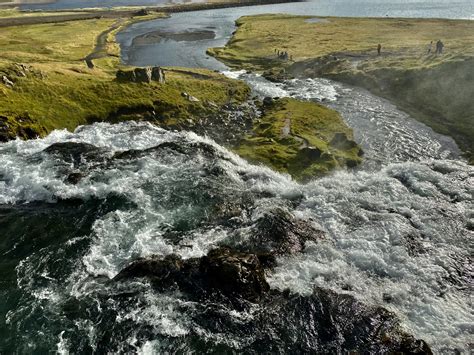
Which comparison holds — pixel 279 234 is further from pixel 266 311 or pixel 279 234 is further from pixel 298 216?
pixel 266 311

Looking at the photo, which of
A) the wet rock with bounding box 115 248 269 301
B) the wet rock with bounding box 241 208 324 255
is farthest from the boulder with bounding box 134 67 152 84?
the wet rock with bounding box 115 248 269 301

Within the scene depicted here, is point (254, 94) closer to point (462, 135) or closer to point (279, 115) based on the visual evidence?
point (279, 115)

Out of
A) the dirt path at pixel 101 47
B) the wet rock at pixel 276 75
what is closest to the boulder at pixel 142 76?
the dirt path at pixel 101 47

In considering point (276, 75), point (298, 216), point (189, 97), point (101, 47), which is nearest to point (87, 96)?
point (189, 97)

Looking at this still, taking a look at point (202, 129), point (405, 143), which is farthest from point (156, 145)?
point (405, 143)

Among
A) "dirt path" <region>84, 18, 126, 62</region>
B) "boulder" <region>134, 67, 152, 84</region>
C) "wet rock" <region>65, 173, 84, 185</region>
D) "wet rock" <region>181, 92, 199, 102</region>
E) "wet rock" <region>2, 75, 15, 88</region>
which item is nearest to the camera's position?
"wet rock" <region>65, 173, 84, 185</region>

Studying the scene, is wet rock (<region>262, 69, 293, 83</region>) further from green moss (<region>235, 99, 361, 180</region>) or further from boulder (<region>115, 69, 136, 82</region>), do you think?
boulder (<region>115, 69, 136, 82</region>)
